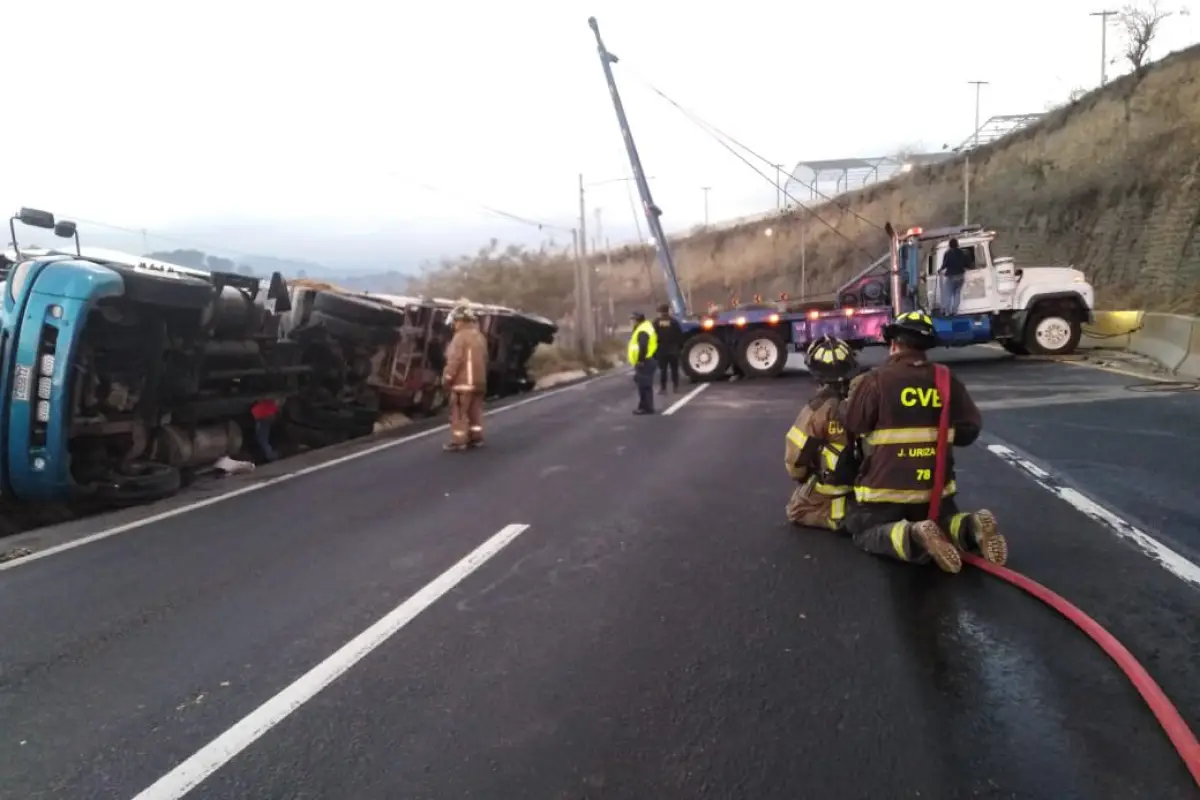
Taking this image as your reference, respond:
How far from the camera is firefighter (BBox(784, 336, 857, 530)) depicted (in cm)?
555

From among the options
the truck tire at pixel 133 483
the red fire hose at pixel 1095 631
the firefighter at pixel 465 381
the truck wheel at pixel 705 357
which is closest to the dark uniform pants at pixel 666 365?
the truck wheel at pixel 705 357

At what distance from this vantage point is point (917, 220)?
5544cm

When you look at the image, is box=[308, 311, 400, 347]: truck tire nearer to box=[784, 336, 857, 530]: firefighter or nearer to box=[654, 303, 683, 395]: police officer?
box=[654, 303, 683, 395]: police officer

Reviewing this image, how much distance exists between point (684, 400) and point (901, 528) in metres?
10.4

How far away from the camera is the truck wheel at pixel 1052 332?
1903 centimetres

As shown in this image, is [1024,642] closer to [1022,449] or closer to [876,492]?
[876,492]

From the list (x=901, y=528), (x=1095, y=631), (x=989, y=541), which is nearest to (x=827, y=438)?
(x=901, y=528)

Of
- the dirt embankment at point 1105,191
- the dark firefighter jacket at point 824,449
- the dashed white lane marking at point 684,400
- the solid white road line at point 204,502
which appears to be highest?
the dirt embankment at point 1105,191

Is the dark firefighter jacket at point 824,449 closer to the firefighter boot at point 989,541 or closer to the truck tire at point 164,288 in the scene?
the firefighter boot at point 989,541

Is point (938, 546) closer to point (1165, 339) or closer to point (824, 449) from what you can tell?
point (824, 449)

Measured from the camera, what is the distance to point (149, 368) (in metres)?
8.55

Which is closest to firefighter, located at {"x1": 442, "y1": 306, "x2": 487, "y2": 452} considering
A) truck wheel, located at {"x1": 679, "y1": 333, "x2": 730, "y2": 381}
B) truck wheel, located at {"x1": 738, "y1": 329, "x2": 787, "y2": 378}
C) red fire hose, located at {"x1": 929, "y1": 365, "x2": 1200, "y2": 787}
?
red fire hose, located at {"x1": 929, "y1": 365, "x2": 1200, "y2": 787}

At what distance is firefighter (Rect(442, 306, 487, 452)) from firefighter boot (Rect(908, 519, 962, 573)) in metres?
6.46

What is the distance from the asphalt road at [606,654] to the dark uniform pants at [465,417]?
3.00 m
